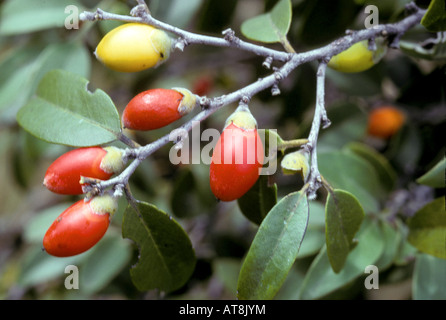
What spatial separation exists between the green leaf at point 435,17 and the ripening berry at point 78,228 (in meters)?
0.65

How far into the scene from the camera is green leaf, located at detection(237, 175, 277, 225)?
→ 791mm

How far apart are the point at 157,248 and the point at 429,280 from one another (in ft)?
2.05

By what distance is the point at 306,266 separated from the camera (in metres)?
1.09

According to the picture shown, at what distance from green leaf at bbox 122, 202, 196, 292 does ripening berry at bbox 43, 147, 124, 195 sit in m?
0.09

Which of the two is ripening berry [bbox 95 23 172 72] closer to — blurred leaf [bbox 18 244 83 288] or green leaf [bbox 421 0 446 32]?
green leaf [bbox 421 0 446 32]

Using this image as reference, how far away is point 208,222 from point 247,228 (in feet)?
0.46

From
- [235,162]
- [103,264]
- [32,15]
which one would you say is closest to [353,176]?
[235,162]

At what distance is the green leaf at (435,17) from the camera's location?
74 centimetres

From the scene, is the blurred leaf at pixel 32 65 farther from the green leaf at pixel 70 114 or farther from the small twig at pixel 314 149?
the small twig at pixel 314 149

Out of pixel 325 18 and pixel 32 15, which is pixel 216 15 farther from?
pixel 32 15

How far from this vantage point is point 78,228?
655 mm

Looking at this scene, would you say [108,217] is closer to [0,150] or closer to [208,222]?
[208,222]

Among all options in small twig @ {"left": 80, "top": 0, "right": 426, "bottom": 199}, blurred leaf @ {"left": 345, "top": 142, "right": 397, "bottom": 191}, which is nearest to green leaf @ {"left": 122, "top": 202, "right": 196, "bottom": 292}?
small twig @ {"left": 80, "top": 0, "right": 426, "bottom": 199}
